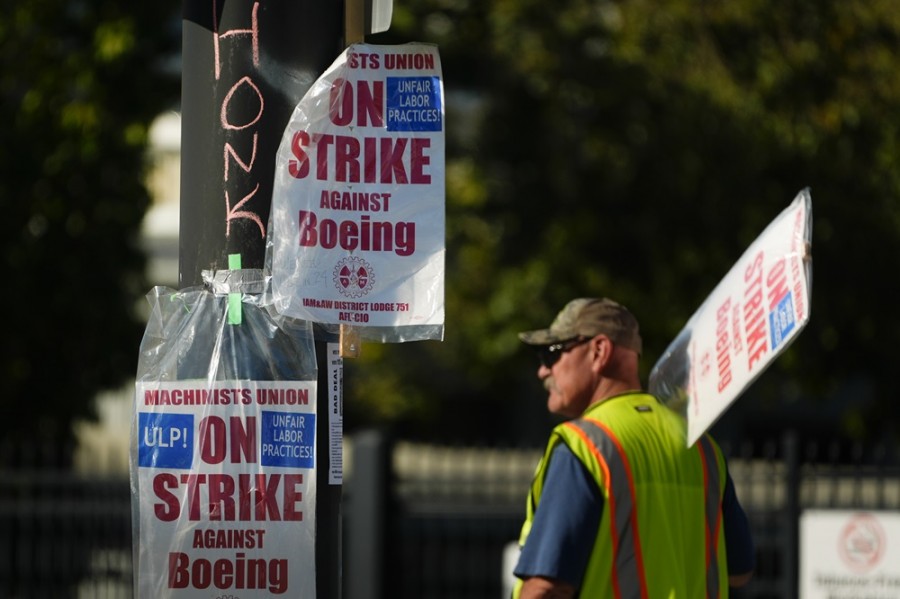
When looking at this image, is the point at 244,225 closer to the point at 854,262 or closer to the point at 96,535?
the point at 96,535

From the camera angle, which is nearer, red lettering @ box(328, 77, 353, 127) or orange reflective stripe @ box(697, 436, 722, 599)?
red lettering @ box(328, 77, 353, 127)

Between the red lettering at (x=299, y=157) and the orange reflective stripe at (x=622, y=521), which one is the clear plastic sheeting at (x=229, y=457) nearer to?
the red lettering at (x=299, y=157)

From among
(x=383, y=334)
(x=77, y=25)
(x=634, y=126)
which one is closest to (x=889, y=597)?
(x=383, y=334)

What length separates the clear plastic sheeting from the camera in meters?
2.67

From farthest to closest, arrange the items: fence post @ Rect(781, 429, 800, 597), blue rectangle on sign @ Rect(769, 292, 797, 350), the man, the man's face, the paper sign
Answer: fence post @ Rect(781, 429, 800, 597) → the paper sign → the man's face → the man → blue rectangle on sign @ Rect(769, 292, 797, 350)

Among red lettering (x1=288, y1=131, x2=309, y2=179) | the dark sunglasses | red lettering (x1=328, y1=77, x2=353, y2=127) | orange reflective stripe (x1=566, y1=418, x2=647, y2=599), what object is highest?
red lettering (x1=328, y1=77, x2=353, y2=127)

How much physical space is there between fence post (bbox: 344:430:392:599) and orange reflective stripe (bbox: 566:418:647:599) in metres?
5.54

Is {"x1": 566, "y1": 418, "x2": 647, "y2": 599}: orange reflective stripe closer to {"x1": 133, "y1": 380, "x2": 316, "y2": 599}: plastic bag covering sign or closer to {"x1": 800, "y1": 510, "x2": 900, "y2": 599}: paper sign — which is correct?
{"x1": 133, "y1": 380, "x2": 316, "y2": 599}: plastic bag covering sign

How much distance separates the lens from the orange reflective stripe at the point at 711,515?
3.56 meters

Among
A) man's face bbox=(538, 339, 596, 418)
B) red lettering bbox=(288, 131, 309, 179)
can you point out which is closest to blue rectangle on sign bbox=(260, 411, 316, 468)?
red lettering bbox=(288, 131, 309, 179)

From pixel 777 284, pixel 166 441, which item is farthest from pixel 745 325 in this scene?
pixel 166 441

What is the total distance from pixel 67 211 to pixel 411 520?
435 centimetres

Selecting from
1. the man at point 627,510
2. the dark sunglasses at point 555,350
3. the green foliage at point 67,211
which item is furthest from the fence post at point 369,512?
the man at point 627,510

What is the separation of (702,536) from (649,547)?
194mm
